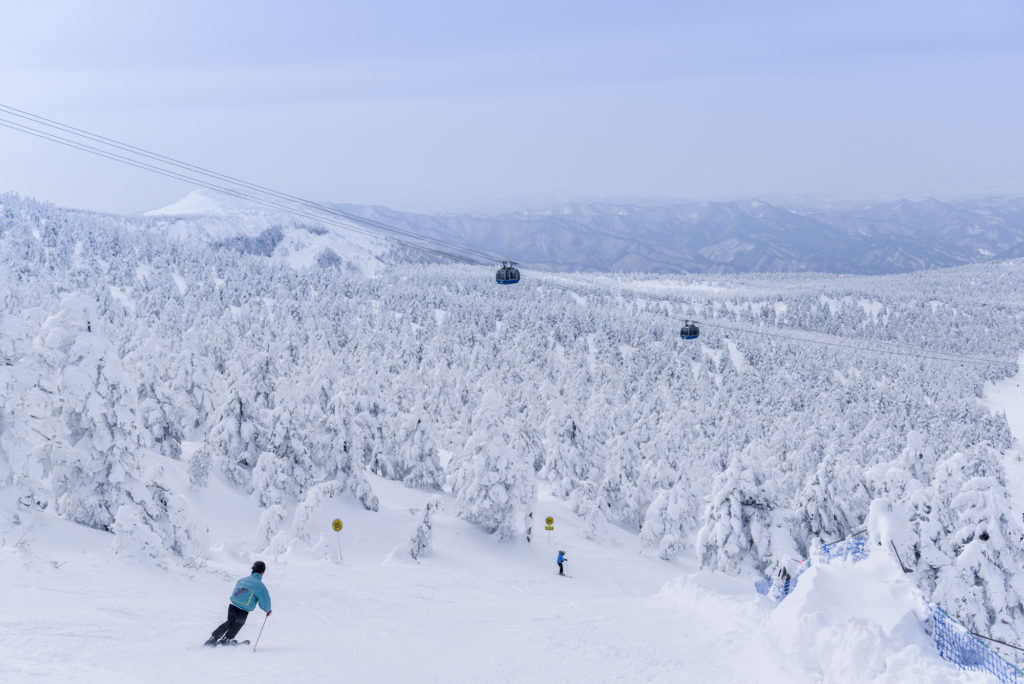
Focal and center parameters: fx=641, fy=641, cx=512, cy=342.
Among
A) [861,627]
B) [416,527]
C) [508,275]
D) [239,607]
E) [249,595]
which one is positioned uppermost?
[508,275]

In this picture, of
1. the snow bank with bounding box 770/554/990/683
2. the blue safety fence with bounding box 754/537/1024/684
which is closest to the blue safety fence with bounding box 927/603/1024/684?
the blue safety fence with bounding box 754/537/1024/684

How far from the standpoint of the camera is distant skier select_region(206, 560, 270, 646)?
932cm

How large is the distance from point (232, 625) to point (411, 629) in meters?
3.55

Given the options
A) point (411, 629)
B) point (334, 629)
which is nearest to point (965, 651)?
point (411, 629)

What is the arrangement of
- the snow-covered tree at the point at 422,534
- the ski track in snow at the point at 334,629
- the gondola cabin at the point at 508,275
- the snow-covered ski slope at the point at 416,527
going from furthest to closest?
the snow-covered tree at the point at 422,534 < the gondola cabin at the point at 508,275 < the snow-covered ski slope at the point at 416,527 < the ski track in snow at the point at 334,629

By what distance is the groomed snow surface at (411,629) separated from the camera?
8.60 m

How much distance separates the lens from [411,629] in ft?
39.0

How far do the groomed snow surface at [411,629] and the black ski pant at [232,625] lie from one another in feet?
0.92

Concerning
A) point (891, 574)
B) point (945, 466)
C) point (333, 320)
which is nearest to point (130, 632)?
point (891, 574)

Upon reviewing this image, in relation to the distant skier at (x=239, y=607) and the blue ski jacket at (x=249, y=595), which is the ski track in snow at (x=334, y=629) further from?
the blue ski jacket at (x=249, y=595)

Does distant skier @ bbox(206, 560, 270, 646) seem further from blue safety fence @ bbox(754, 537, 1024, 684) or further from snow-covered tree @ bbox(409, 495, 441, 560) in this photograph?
snow-covered tree @ bbox(409, 495, 441, 560)

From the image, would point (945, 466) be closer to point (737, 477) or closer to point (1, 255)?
point (737, 477)

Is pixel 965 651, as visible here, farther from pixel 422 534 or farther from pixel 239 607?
pixel 422 534

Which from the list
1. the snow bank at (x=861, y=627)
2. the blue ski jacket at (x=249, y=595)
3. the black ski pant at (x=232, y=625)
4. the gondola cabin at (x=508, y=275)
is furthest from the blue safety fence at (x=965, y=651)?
the gondola cabin at (x=508, y=275)
